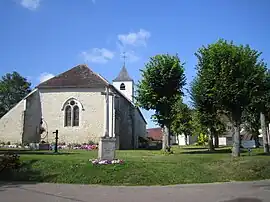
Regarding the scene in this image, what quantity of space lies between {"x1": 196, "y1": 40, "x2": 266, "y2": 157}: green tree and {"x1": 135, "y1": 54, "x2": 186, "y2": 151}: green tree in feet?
17.3

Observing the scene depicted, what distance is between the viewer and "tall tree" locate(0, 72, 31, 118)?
73.1 m

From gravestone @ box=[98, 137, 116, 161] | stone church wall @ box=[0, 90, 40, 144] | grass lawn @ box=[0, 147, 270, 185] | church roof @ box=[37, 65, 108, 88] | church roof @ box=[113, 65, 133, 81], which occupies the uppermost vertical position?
church roof @ box=[113, 65, 133, 81]

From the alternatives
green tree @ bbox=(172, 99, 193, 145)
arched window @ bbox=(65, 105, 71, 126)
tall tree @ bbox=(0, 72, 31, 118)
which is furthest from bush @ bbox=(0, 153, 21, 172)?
tall tree @ bbox=(0, 72, 31, 118)

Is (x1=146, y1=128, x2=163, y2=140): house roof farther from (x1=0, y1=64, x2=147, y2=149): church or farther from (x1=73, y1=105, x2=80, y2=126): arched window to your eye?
(x1=73, y1=105, x2=80, y2=126): arched window

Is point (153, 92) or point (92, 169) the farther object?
point (153, 92)

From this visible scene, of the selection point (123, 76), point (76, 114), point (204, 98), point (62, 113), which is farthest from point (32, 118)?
point (204, 98)

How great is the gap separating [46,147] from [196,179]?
26.2 metres

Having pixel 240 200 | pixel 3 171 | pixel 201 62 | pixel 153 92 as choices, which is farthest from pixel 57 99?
pixel 240 200

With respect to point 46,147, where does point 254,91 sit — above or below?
above

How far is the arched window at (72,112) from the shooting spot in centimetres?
4472

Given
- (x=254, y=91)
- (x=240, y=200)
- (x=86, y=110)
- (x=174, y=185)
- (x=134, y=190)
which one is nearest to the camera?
(x=240, y=200)

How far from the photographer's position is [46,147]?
36656mm

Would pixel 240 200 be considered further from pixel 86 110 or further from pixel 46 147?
pixel 86 110

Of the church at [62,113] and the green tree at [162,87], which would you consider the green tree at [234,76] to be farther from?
the church at [62,113]
